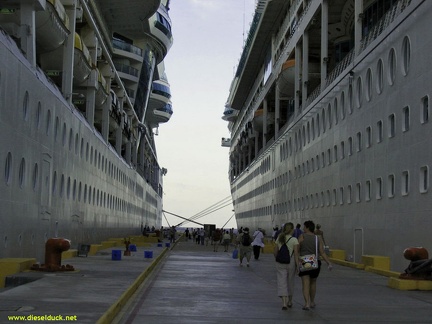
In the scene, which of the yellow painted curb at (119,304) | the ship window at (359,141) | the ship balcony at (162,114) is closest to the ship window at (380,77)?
the ship window at (359,141)

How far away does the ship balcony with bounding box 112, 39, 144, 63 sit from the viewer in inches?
2444

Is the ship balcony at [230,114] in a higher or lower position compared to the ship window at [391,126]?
higher

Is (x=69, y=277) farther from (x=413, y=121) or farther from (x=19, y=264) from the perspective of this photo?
(x=413, y=121)

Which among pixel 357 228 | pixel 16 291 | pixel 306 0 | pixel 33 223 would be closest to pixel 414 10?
pixel 357 228

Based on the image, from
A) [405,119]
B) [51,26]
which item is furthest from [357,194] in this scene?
[51,26]

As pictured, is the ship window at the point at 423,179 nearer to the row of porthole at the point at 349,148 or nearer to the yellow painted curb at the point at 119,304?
the row of porthole at the point at 349,148

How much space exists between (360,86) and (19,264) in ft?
61.0

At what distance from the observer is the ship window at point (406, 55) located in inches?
938

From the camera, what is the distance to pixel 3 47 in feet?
60.2

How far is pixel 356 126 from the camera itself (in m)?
30.8

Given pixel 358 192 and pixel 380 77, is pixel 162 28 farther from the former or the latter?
pixel 380 77

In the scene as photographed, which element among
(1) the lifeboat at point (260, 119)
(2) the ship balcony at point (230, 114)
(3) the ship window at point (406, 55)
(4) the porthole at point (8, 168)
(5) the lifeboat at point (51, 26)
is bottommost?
(4) the porthole at point (8, 168)

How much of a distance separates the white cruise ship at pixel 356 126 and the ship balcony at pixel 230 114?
169 feet

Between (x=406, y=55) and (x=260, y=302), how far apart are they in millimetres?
12813
